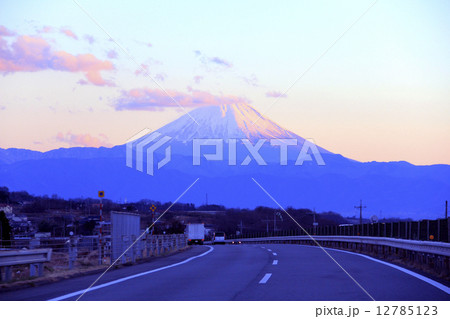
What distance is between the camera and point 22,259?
16.1 m

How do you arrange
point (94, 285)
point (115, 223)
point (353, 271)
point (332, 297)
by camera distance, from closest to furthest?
point (332, 297) → point (94, 285) → point (353, 271) → point (115, 223)

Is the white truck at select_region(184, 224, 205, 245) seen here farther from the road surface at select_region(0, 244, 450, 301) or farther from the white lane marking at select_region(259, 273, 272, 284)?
the white lane marking at select_region(259, 273, 272, 284)

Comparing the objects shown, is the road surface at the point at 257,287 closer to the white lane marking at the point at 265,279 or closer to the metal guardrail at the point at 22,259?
the white lane marking at the point at 265,279

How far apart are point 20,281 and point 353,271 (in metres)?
8.47

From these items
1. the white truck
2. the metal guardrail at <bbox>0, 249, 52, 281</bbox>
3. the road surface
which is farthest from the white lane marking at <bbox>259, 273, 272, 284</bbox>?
the white truck

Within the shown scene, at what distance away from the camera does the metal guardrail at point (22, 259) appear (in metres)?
15.2

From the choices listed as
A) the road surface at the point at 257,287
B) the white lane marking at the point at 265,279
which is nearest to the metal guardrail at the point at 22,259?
the road surface at the point at 257,287

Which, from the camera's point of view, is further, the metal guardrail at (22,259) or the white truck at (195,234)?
the white truck at (195,234)

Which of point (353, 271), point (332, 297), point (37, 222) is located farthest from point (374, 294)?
point (37, 222)

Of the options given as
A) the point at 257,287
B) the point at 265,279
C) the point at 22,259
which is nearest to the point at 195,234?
the point at 22,259

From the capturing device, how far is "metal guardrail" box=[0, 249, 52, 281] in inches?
597

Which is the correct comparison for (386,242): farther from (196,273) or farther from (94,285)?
(94,285)

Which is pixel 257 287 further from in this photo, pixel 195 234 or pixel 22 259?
pixel 195 234
